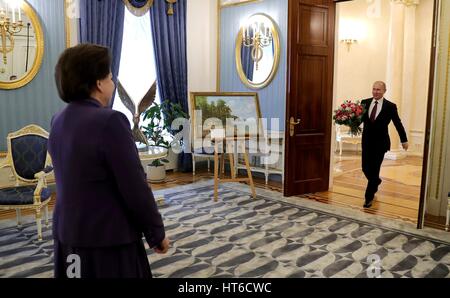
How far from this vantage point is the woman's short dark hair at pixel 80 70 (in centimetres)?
159

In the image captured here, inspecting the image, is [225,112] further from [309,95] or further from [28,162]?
[28,162]

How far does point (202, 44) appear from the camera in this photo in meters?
7.79

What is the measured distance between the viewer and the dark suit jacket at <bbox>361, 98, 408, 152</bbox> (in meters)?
5.26

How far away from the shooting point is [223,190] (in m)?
6.33

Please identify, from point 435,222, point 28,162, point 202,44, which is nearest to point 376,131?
point 435,222

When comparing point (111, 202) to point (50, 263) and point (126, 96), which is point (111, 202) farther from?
point (126, 96)

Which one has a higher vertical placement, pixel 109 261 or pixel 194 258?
pixel 109 261

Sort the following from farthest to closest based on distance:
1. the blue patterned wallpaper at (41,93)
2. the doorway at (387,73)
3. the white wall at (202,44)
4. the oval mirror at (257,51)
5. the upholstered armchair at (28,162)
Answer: the doorway at (387,73) → the white wall at (202,44) → the oval mirror at (257,51) → the blue patterned wallpaper at (41,93) → the upholstered armchair at (28,162)

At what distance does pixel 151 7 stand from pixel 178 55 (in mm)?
898

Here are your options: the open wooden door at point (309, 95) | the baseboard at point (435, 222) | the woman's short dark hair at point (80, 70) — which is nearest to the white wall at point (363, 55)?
the open wooden door at point (309, 95)

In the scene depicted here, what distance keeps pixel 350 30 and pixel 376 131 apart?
5804mm

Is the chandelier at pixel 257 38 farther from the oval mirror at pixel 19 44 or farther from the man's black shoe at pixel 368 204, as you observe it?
the oval mirror at pixel 19 44

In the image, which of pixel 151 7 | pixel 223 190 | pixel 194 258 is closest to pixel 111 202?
pixel 194 258

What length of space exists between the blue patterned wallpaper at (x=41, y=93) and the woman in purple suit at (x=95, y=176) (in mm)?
4424
